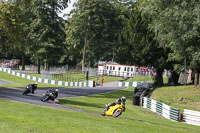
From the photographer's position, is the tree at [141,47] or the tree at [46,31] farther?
the tree at [46,31]

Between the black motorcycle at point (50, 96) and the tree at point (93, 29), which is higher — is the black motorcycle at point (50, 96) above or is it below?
below

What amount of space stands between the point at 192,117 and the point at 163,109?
3.35 m

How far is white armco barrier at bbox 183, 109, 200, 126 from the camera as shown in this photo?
19544 millimetres

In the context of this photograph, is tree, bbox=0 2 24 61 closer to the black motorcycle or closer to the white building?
the black motorcycle

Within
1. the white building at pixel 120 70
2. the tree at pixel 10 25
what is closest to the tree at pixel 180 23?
the tree at pixel 10 25

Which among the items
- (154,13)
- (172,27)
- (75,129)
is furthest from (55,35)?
(75,129)

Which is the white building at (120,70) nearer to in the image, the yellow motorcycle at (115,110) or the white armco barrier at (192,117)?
the white armco barrier at (192,117)

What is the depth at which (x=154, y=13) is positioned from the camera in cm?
3016

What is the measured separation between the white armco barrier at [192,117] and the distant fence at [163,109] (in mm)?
497

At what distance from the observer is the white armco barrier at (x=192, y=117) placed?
19544mm

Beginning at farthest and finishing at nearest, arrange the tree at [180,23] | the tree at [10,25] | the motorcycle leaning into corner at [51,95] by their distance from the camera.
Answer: the tree at [10,25], the tree at [180,23], the motorcycle leaning into corner at [51,95]

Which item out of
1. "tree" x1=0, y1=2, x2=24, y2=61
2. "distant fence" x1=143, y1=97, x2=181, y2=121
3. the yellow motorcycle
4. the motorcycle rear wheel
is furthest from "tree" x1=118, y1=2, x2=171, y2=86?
the motorcycle rear wheel

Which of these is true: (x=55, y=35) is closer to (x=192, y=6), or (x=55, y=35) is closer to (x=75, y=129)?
(x=192, y=6)

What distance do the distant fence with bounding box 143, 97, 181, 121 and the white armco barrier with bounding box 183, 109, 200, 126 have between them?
50 cm
